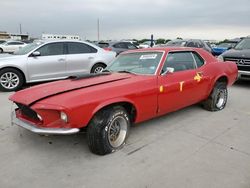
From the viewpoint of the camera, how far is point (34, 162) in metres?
3.30

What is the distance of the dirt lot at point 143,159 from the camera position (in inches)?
114

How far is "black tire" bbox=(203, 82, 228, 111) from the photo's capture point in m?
5.38

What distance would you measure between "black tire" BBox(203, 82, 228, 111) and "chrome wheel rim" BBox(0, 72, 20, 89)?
17.5 ft

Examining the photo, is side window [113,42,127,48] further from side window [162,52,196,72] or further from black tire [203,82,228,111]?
side window [162,52,196,72]

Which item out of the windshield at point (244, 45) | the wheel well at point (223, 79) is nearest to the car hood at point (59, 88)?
the wheel well at point (223, 79)

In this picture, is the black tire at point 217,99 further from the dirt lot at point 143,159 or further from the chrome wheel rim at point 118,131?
the chrome wheel rim at point 118,131

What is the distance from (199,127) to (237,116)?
3.94 feet

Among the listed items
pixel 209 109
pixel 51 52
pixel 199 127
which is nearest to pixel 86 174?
pixel 199 127

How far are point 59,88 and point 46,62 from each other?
4.31 m

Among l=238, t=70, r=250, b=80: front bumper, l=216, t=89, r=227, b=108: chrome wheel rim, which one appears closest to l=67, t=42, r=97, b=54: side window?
l=216, t=89, r=227, b=108: chrome wheel rim

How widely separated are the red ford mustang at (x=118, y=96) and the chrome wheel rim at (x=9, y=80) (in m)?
3.80

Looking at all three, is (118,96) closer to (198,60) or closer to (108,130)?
(108,130)

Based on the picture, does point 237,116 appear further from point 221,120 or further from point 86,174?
point 86,174

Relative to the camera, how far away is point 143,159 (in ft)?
11.1
